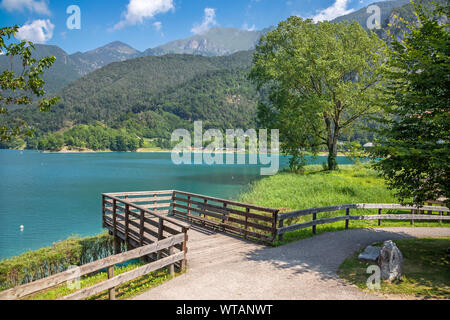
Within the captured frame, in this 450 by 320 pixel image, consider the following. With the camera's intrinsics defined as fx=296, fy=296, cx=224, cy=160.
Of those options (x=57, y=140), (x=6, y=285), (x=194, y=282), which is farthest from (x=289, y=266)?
(x=57, y=140)

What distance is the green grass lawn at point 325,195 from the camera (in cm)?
1644

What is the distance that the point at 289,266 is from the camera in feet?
31.0

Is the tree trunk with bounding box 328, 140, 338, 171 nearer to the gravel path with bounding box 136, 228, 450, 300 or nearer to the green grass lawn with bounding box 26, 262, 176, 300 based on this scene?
the gravel path with bounding box 136, 228, 450, 300

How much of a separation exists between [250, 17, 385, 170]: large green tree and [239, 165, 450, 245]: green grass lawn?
5.20 meters

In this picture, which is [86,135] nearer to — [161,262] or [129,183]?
[129,183]

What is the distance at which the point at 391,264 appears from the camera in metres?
8.21

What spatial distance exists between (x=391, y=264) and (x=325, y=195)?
16147 millimetres

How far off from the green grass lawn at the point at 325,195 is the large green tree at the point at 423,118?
5362 millimetres

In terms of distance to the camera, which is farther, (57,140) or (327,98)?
(57,140)

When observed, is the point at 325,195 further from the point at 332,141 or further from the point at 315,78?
the point at 315,78

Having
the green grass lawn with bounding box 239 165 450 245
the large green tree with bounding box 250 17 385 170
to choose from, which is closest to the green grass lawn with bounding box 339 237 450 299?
the green grass lawn with bounding box 239 165 450 245

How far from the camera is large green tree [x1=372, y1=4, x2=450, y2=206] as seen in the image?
8586 millimetres

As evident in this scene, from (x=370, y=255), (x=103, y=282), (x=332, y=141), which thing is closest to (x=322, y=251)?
(x=370, y=255)

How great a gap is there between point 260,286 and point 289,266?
194 cm
